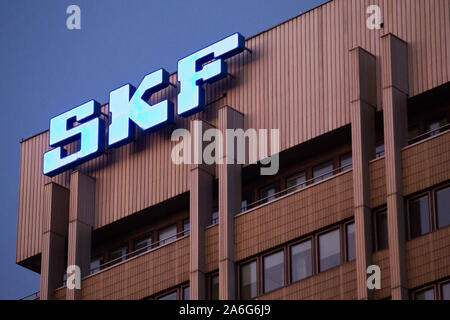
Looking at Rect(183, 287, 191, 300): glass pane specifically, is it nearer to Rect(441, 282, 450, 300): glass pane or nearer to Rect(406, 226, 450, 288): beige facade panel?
Rect(406, 226, 450, 288): beige facade panel

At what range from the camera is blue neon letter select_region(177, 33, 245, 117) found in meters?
64.3

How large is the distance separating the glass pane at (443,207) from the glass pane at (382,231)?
7.88ft

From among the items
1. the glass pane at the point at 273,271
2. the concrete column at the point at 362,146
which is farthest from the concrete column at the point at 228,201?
the concrete column at the point at 362,146

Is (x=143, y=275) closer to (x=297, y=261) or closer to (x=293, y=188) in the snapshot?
(x=293, y=188)

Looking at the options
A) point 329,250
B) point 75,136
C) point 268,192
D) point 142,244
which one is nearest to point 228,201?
point 268,192

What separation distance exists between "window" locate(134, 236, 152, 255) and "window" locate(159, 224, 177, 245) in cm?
73

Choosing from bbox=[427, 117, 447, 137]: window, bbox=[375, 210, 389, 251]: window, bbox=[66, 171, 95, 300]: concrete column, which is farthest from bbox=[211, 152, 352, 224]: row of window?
bbox=[66, 171, 95, 300]: concrete column

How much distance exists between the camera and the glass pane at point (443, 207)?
53281 millimetres

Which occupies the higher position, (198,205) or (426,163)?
(198,205)

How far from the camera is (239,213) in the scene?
6125 cm

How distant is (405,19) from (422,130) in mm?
5162

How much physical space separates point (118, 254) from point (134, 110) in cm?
786

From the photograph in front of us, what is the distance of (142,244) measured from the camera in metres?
68.2
